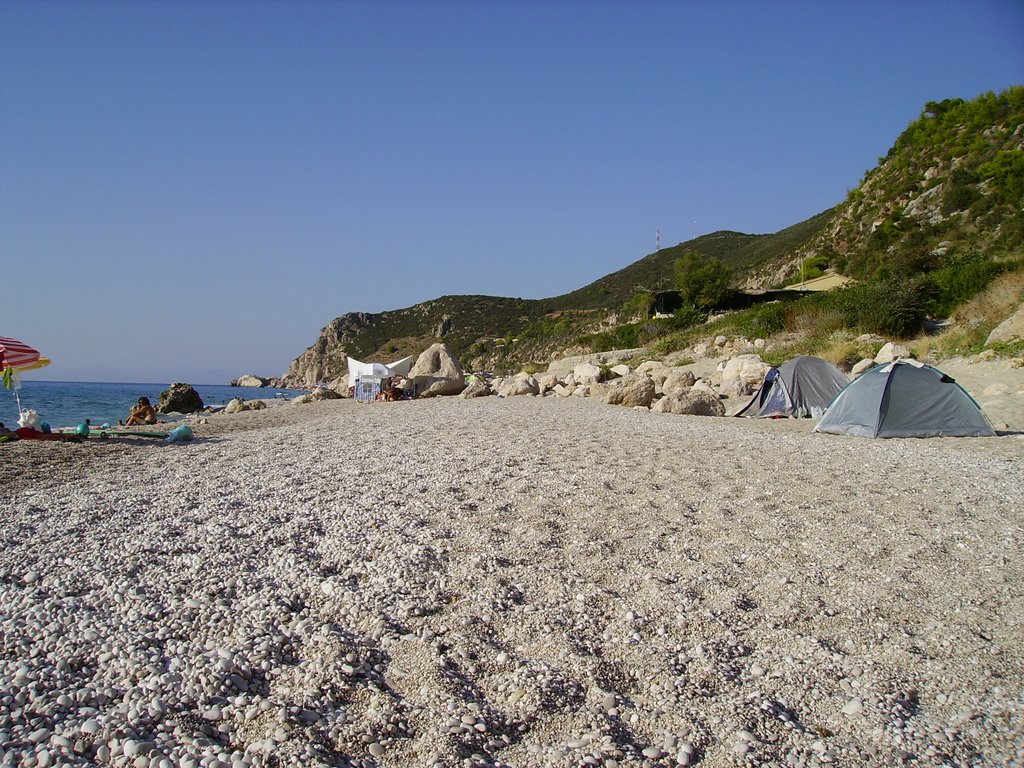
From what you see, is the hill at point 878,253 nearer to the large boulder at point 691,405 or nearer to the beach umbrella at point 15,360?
the large boulder at point 691,405

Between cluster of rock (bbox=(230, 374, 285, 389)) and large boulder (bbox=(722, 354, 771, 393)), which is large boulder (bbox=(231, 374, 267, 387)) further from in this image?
large boulder (bbox=(722, 354, 771, 393))

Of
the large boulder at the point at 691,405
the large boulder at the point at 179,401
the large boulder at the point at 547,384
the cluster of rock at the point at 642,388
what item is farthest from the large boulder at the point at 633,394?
the large boulder at the point at 179,401

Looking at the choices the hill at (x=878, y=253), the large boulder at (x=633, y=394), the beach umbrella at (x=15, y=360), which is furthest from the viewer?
the hill at (x=878, y=253)

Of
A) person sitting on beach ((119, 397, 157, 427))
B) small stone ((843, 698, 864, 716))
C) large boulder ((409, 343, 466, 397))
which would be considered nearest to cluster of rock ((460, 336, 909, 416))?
large boulder ((409, 343, 466, 397))

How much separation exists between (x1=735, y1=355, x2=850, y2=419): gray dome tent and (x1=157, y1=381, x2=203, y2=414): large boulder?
22.8m

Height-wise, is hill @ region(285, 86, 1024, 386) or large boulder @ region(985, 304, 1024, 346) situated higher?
hill @ region(285, 86, 1024, 386)

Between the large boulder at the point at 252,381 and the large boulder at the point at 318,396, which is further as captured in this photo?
the large boulder at the point at 252,381

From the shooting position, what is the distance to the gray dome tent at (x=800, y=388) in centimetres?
1442

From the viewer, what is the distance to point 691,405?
1520cm

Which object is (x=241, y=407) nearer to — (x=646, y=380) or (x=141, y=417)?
(x=141, y=417)

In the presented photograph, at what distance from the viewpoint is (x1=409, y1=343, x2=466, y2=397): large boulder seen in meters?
24.7

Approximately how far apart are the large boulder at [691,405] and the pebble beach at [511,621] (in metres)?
8.13

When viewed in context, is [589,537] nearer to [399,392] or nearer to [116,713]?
[116,713]

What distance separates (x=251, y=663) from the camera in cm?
302
